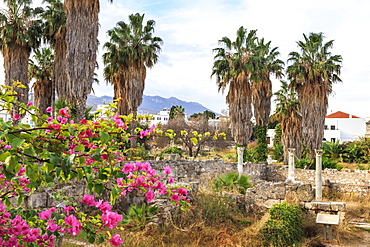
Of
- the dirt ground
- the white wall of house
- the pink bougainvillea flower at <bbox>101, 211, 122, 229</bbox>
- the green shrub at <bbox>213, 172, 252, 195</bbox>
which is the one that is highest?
the white wall of house

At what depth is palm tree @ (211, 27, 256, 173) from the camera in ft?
80.0

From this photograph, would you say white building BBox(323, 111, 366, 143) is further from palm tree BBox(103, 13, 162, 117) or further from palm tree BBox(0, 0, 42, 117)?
palm tree BBox(0, 0, 42, 117)

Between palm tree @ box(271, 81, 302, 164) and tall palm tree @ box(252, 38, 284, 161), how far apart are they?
111 centimetres

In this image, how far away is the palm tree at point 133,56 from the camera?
22.6 metres

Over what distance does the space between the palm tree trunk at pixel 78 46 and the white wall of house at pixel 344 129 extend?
1635 inches

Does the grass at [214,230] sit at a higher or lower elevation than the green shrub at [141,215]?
lower

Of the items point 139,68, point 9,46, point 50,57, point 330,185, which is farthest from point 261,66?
point 9,46

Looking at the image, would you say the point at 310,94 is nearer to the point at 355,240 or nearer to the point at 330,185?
the point at 330,185

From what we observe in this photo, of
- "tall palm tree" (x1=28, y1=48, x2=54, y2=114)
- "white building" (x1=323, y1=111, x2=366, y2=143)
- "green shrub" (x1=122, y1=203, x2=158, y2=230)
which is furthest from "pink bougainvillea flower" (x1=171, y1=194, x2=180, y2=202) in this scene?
"white building" (x1=323, y1=111, x2=366, y2=143)

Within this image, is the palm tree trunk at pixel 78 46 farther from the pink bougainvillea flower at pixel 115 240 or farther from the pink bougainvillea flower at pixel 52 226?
the pink bougainvillea flower at pixel 115 240

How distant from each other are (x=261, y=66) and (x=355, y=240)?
56.0ft

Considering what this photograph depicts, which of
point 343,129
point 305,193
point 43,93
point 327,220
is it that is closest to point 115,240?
point 327,220

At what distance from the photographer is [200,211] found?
892 cm

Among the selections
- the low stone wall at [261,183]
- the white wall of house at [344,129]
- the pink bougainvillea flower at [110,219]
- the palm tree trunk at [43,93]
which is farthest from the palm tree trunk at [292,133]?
the pink bougainvillea flower at [110,219]
